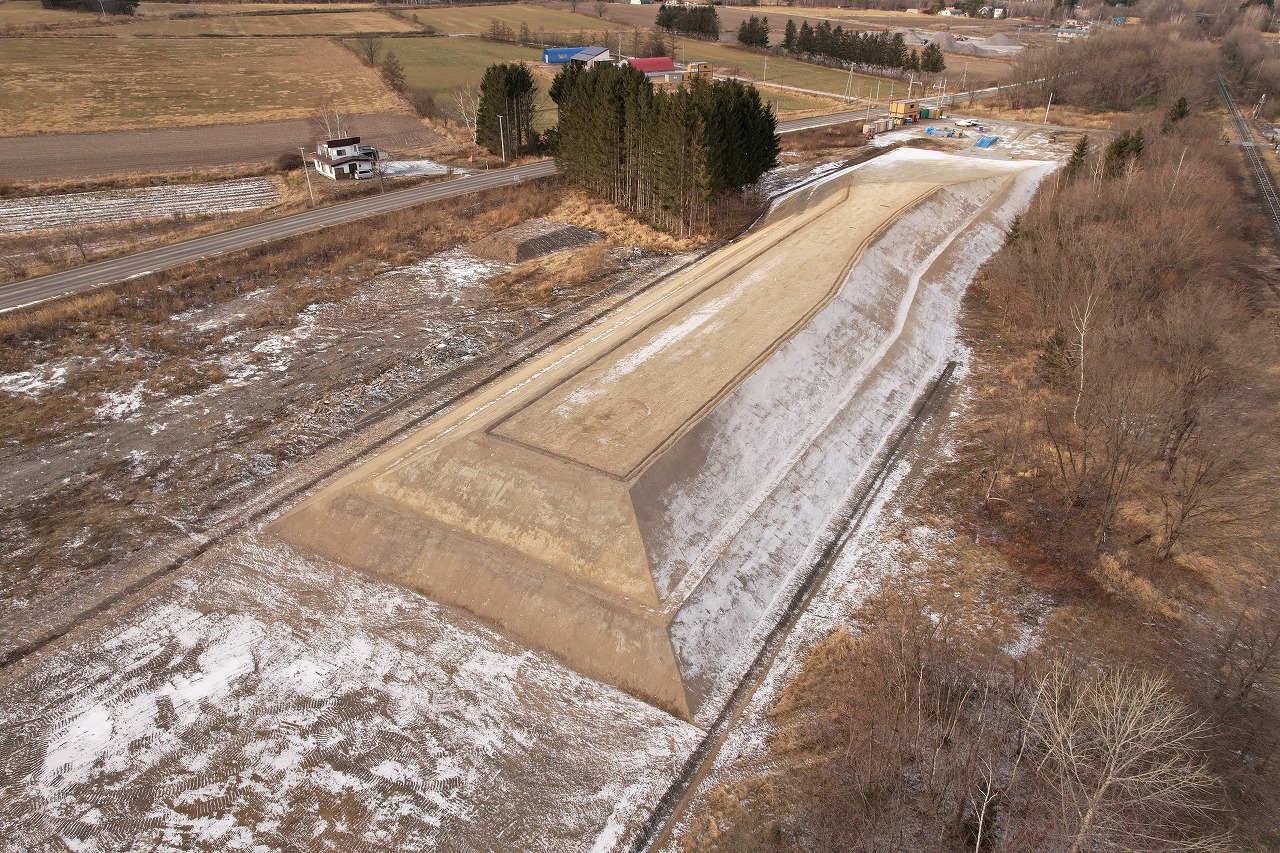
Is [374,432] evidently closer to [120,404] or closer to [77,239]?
[120,404]

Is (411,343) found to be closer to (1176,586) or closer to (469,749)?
(469,749)

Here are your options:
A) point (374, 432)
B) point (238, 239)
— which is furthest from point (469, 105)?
point (374, 432)

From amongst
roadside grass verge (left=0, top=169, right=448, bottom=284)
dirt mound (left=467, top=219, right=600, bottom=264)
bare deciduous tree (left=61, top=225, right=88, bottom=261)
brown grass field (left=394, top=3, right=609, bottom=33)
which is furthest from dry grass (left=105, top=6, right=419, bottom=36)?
dirt mound (left=467, top=219, right=600, bottom=264)

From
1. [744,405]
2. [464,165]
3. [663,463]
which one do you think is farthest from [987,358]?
[464,165]

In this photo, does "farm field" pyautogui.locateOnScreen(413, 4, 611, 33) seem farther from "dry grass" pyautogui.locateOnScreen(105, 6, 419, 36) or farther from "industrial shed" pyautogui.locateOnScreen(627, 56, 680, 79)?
"industrial shed" pyautogui.locateOnScreen(627, 56, 680, 79)

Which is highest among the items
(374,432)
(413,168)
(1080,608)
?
(413,168)

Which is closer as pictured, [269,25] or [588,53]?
[588,53]
